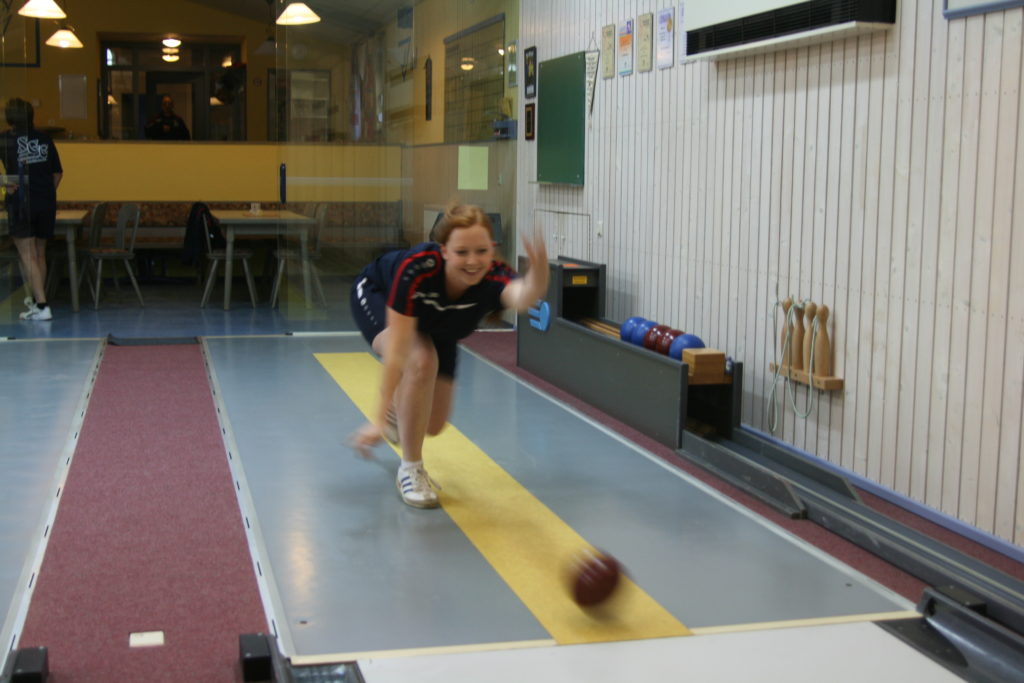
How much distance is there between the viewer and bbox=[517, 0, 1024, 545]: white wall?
3.88 metres

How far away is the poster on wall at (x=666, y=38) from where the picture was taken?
610 centimetres

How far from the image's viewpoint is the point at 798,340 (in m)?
4.99

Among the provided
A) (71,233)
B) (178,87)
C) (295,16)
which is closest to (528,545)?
(295,16)

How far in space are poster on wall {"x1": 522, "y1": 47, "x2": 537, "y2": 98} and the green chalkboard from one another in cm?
13

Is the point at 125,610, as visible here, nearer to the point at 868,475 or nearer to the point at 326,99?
the point at 868,475

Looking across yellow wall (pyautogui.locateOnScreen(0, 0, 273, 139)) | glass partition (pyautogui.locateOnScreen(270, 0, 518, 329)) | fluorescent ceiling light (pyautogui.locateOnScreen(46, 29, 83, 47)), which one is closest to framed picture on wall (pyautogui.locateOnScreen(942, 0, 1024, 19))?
glass partition (pyautogui.locateOnScreen(270, 0, 518, 329))

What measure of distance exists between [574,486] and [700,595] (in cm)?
122

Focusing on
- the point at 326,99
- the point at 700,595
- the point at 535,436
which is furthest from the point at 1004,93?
the point at 326,99

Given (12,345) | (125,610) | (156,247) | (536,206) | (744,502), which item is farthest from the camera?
(156,247)

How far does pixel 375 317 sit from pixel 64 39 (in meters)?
10.00

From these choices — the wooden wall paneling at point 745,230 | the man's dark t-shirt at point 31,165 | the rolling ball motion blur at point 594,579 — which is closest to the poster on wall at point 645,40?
the wooden wall paneling at point 745,230

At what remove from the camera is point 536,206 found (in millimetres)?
8398

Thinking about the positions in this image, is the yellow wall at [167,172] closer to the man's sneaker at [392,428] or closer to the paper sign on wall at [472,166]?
the paper sign on wall at [472,166]

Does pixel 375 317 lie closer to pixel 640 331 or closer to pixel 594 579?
pixel 594 579
